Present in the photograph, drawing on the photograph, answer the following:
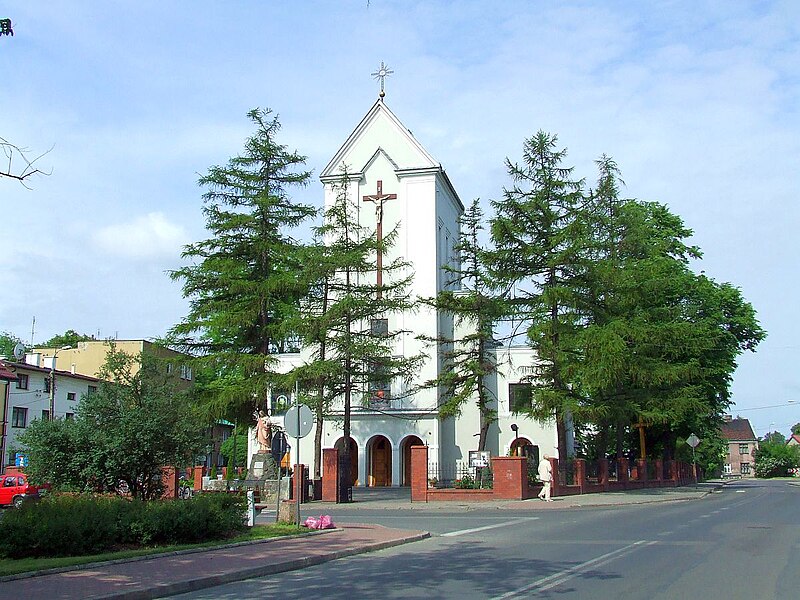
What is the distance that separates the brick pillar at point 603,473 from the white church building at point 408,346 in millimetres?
8681

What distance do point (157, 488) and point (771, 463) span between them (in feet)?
338

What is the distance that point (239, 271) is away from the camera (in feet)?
119

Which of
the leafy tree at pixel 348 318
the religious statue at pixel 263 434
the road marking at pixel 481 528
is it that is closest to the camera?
the road marking at pixel 481 528

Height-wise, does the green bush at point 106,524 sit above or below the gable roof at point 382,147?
below

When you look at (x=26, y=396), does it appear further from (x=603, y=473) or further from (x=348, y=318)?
(x=603, y=473)

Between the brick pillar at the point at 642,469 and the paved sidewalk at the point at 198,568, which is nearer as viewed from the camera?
the paved sidewalk at the point at 198,568

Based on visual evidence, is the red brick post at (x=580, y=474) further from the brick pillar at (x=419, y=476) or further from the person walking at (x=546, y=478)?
Answer: the brick pillar at (x=419, y=476)

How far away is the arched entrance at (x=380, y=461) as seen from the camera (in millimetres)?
47584

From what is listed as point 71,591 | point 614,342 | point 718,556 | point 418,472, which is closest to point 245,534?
point 71,591

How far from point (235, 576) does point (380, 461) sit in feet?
121

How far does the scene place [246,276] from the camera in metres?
36.5

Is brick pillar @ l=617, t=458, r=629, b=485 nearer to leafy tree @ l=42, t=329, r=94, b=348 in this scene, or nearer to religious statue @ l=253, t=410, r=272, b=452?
religious statue @ l=253, t=410, r=272, b=452

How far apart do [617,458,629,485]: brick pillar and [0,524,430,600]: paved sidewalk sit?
2579cm

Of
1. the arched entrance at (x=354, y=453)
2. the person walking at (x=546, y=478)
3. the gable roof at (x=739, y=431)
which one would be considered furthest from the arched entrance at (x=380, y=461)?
the gable roof at (x=739, y=431)
